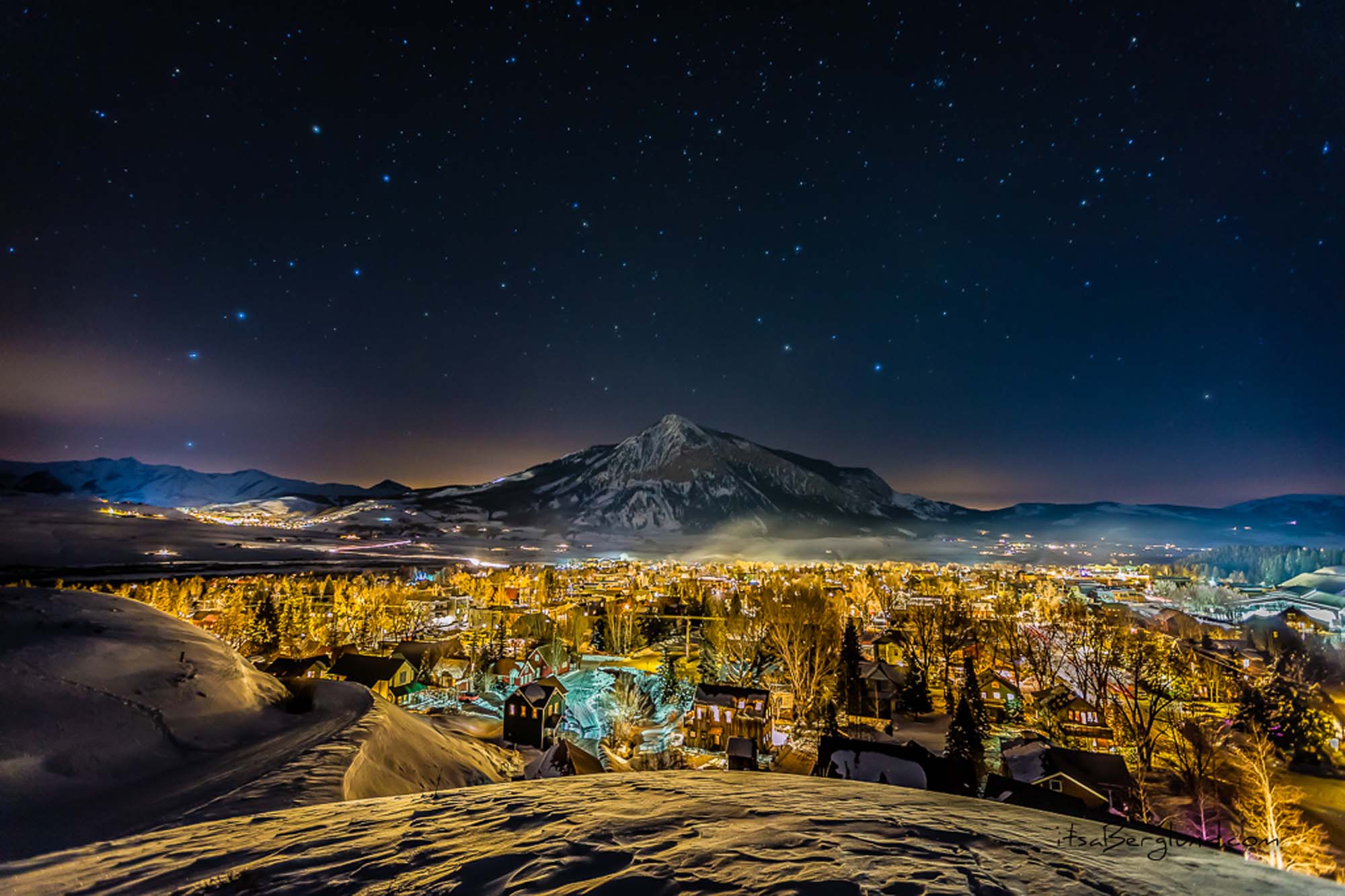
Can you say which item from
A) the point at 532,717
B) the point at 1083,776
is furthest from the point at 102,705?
the point at 1083,776

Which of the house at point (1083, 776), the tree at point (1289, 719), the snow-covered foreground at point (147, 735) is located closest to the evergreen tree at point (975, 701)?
the house at point (1083, 776)

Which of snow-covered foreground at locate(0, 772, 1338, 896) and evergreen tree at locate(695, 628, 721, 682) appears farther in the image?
evergreen tree at locate(695, 628, 721, 682)

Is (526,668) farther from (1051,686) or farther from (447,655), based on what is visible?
(1051,686)

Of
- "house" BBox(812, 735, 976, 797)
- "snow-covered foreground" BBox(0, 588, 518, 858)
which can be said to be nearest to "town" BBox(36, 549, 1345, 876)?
"house" BBox(812, 735, 976, 797)

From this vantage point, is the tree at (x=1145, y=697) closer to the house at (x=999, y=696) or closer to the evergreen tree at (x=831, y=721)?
the house at (x=999, y=696)

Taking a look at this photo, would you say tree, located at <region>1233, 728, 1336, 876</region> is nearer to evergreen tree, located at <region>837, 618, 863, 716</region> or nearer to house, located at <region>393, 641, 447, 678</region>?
evergreen tree, located at <region>837, 618, 863, 716</region>

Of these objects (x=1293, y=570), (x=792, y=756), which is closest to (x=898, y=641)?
(x=792, y=756)
